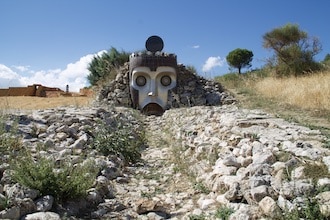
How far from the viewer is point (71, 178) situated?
272cm

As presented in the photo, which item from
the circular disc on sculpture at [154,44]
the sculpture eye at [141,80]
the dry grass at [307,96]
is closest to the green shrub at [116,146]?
the dry grass at [307,96]

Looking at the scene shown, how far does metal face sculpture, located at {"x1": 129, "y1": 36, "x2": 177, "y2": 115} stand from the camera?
9.96 m

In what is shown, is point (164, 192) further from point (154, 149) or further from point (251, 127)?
point (154, 149)

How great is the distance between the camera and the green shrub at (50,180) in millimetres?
2580

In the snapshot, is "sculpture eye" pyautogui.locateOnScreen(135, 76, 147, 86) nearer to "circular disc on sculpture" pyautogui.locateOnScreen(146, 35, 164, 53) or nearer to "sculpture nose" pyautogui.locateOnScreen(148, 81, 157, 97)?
"sculpture nose" pyautogui.locateOnScreen(148, 81, 157, 97)

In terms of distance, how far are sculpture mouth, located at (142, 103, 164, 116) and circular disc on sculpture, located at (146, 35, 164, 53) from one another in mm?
1749

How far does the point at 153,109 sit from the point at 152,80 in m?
0.85

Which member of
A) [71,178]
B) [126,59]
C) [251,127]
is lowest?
[71,178]

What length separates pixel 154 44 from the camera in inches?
427

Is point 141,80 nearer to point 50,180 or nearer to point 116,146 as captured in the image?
point 116,146

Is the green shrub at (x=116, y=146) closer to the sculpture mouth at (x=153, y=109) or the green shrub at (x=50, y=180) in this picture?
the green shrub at (x=50, y=180)

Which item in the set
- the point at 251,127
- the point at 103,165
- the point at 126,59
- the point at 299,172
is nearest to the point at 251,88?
the point at 126,59

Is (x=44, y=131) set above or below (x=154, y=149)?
above

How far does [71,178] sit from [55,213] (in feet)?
1.28
